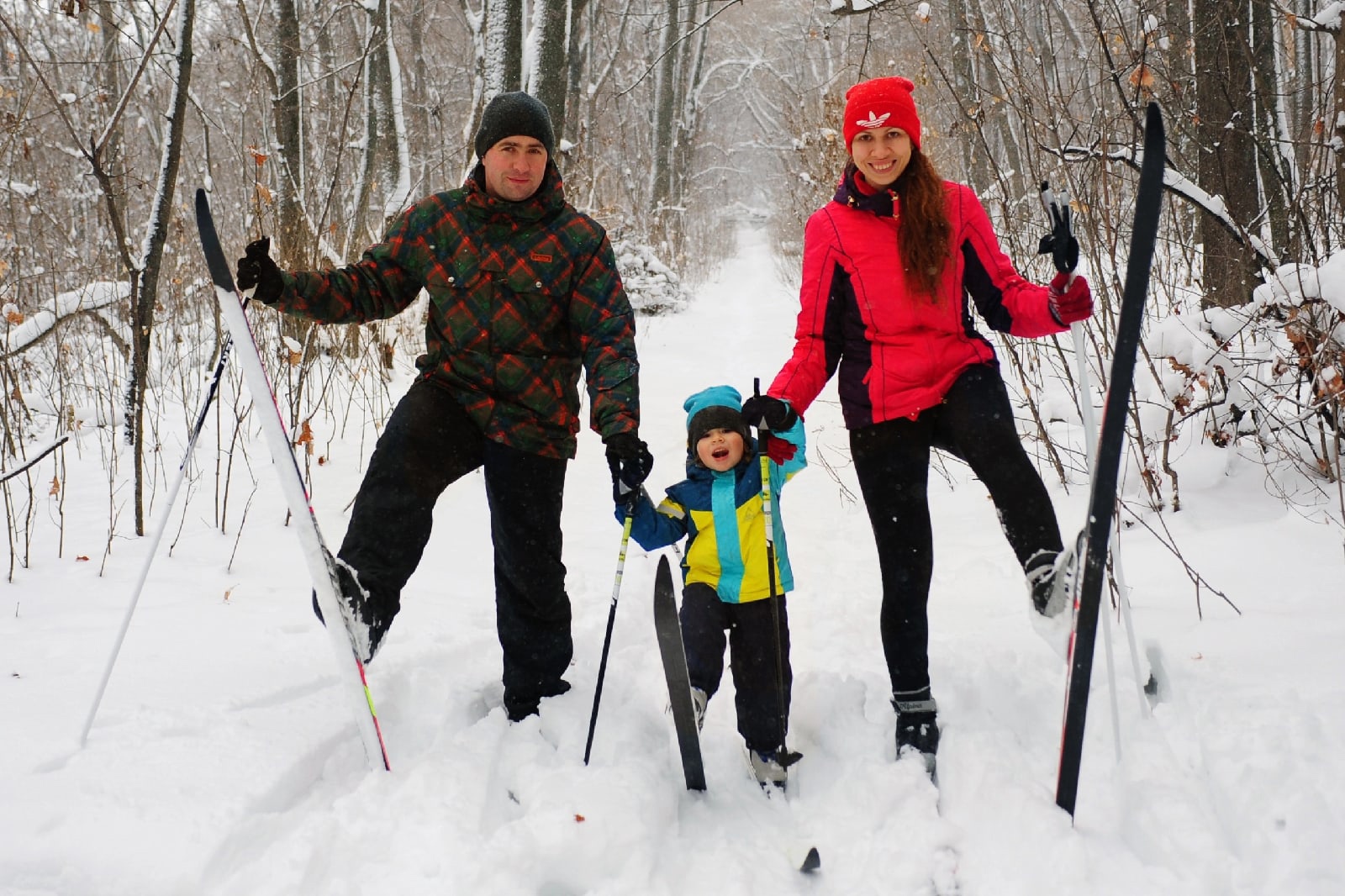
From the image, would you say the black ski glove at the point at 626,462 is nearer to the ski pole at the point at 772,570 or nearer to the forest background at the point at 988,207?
the ski pole at the point at 772,570

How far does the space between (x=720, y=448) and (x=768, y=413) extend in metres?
0.26

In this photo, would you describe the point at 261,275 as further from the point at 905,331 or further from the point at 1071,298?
the point at 1071,298

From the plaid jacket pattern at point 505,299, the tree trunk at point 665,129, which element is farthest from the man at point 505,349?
the tree trunk at point 665,129

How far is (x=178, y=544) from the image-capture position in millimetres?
3660

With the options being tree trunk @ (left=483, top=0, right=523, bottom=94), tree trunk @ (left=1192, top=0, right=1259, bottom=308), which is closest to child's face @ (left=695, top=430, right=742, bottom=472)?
tree trunk @ (left=1192, top=0, right=1259, bottom=308)

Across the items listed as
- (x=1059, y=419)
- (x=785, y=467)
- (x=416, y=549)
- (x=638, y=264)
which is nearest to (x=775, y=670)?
(x=785, y=467)

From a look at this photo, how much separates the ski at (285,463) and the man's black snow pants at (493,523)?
0.52ft

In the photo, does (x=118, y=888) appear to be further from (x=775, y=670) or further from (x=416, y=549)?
(x=775, y=670)

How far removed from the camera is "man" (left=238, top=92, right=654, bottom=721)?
7.59ft

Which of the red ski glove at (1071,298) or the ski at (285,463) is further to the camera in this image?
the red ski glove at (1071,298)

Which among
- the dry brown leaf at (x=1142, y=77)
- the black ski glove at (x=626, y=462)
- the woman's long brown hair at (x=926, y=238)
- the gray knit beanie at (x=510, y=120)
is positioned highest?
the dry brown leaf at (x=1142, y=77)

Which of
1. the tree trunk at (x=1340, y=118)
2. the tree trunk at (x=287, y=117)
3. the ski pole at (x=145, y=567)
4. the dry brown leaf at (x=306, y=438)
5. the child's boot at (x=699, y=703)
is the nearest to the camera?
the ski pole at (x=145, y=567)

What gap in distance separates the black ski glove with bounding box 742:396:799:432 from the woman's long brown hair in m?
0.46

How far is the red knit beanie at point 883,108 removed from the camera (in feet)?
7.63
